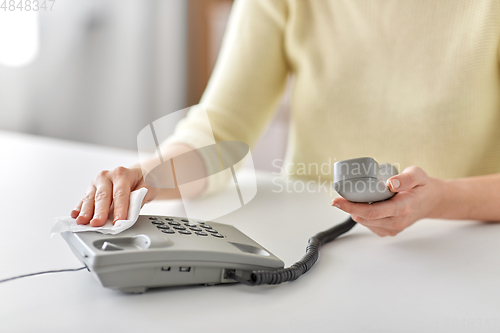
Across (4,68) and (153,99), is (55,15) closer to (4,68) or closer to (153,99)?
(4,68)

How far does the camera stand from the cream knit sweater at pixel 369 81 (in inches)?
32.0

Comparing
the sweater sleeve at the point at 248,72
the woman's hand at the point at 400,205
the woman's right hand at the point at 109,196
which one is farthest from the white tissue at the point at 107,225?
the sweater sleeve at the point at 248,72

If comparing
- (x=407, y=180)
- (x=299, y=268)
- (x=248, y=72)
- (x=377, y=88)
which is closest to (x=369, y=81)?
(x=377, y=88)

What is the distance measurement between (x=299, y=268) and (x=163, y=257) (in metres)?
0.15

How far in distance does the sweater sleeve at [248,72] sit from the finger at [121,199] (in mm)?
370

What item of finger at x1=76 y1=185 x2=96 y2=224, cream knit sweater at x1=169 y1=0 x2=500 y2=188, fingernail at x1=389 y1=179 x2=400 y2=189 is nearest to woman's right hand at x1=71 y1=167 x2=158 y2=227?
finger at x1=76 y1=185 x2=96 y2=224

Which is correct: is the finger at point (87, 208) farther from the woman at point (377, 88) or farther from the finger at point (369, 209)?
the finger at point (369, 209)

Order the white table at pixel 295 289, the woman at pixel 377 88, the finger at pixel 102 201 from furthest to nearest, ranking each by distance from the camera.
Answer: the woman at pixel 377 88 < the finger at pixel 102 201 < the white table at pixel 295 289

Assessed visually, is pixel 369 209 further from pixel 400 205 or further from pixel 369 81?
pixel 369 81

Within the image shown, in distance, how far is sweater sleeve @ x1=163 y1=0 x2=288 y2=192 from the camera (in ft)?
3.13

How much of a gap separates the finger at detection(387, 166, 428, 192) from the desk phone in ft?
0.54

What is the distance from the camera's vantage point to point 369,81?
0.91 metres

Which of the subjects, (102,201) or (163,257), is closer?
(163,257)

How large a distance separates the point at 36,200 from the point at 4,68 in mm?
2168
